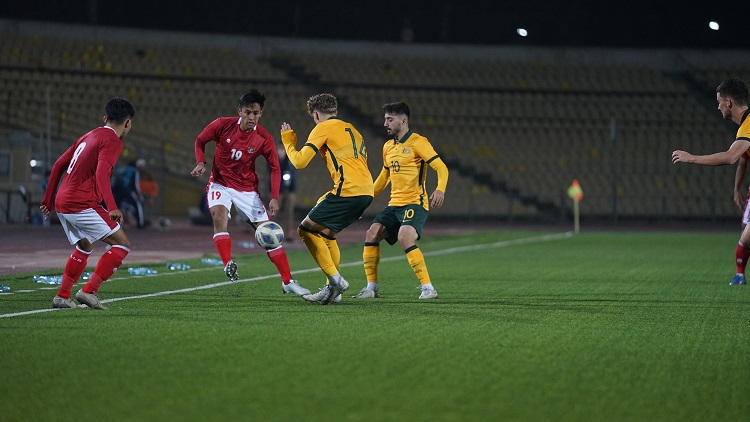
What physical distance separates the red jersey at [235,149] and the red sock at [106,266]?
6.08 feet

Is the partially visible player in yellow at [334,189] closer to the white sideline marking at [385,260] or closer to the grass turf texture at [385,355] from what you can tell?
the grass turf texture at [385,355]

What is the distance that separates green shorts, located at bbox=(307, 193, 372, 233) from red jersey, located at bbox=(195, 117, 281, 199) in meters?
1.28

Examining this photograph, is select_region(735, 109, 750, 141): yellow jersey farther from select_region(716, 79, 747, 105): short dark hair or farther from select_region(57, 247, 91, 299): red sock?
select_region(57, 247, 91, 299): red sock

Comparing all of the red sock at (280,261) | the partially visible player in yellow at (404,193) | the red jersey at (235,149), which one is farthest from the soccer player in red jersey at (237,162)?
the partially visible player in yellow at (404,193)

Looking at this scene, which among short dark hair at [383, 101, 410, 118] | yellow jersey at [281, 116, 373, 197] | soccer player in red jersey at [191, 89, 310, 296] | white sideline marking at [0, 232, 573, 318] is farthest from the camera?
soccer player in red jersey at [191, 89, 310, 296]

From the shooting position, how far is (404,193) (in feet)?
32.2

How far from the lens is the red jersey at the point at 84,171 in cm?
800

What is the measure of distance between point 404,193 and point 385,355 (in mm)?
4033

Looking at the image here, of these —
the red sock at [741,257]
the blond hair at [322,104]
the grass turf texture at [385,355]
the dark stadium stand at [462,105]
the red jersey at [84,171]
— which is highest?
the dark stadium stand at [462,105]

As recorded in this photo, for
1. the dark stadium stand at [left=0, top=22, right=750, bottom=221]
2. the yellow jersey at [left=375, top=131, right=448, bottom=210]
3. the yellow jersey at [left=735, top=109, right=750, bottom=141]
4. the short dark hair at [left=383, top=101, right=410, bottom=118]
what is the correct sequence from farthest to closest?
1. the dark stadium stand at [left=0, top=22, right=750, bottom=221]
2. the yellow jersey at [left=735, top=109, right=750, bottom=141]
3. the yellow jersey at [left=375, top=131, right=448, bottom=210]
4. the short dark hair at [left=383, top=101, right=410, bottom=118]

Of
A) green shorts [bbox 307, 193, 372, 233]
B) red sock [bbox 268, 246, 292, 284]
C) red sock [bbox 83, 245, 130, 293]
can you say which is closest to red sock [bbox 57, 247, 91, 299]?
red sock [bbox 83, 245, 130, 293]

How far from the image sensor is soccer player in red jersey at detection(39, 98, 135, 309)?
26.4 feet

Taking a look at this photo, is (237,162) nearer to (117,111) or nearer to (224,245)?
(224,245)

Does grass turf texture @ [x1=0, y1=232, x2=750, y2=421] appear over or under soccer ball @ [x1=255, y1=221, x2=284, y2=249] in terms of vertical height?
under
